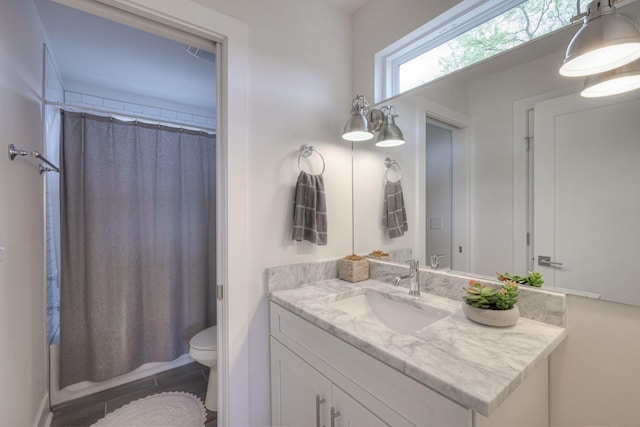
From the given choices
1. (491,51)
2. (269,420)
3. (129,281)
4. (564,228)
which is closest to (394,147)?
(491,51)

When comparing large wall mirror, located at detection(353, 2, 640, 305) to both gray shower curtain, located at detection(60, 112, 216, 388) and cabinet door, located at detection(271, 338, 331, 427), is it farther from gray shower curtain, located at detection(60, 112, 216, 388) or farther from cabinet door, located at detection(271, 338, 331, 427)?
gray shower curtain, located at detection(60, 112, 216, 388)

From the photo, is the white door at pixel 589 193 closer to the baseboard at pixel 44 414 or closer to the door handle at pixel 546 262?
the door handle at pixel 546 262

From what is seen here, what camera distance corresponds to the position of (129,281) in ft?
6.75

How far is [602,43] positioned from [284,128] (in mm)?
1174

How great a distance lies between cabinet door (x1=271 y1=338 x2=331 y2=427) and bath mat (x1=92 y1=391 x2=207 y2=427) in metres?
0.76

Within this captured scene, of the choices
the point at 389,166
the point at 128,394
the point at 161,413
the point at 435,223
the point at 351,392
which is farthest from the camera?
the point at 128,394

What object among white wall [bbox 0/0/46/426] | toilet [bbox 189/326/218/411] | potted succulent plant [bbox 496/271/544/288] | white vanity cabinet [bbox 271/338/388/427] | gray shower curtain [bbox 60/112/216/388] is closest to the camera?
white vanity cabinet [bbox 271/338/388/427]

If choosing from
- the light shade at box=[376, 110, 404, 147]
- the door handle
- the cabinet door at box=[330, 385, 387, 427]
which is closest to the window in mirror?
the light shade at box=[376, 110, 404, 147]

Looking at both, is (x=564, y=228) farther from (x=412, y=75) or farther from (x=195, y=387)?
(x=195, y=387)

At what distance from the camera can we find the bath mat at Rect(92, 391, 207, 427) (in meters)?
1.67

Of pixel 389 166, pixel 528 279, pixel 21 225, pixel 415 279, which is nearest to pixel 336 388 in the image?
pixel 415 279

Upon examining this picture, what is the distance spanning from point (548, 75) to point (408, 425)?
124cm

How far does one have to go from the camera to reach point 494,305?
938 mm

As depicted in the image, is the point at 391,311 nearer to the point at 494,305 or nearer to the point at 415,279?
the point at 415,279
